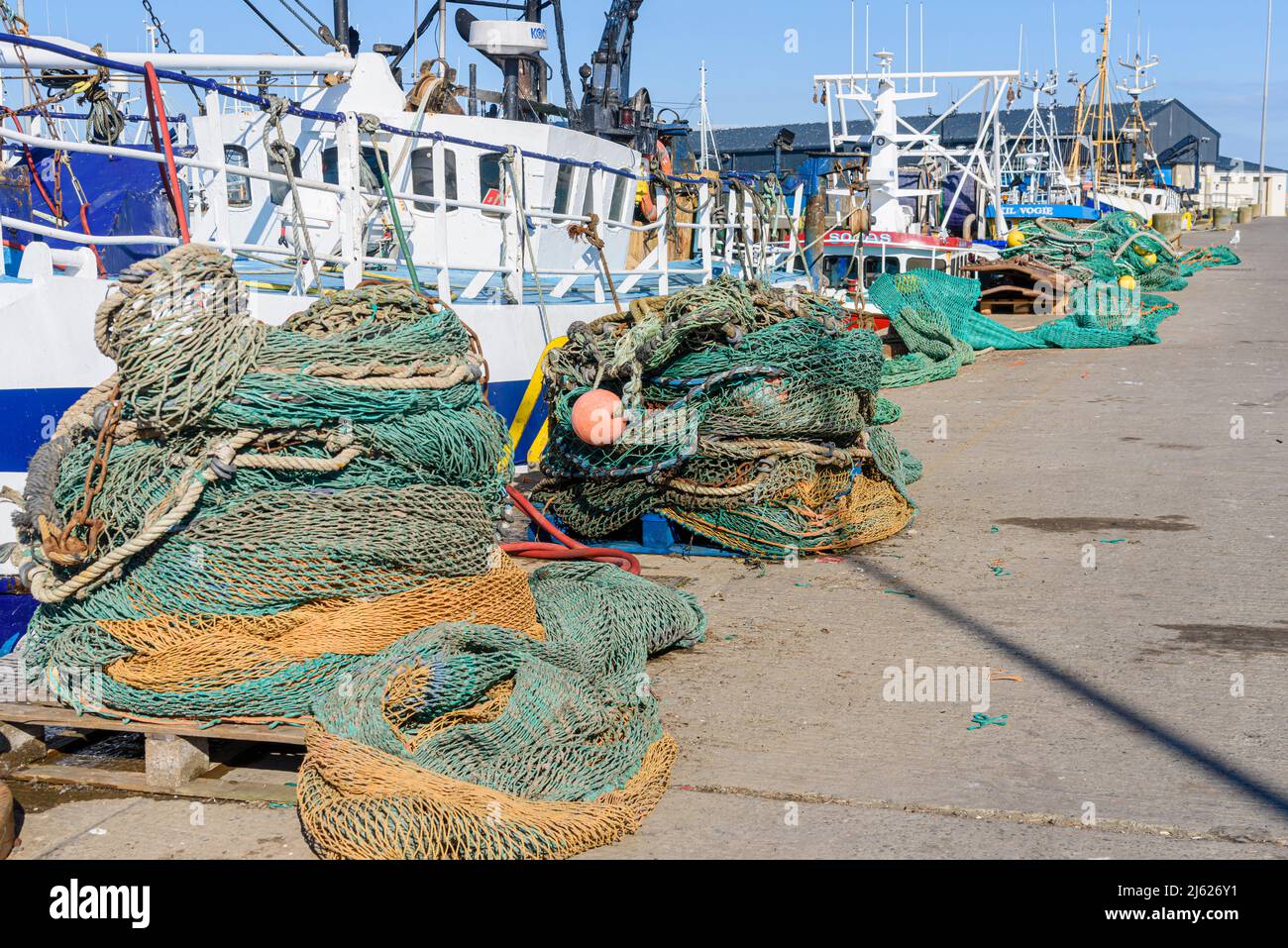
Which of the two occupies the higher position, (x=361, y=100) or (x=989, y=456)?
(x=361, y=100)

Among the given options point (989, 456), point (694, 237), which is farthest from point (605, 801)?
point (694, 237)

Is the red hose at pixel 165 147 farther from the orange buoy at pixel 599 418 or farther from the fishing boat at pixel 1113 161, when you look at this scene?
the fishing boat at pixel 1113 161

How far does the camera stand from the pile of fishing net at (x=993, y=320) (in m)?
14.8

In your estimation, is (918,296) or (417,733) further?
(918,296)

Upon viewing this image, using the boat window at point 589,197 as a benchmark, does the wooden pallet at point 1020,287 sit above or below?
below

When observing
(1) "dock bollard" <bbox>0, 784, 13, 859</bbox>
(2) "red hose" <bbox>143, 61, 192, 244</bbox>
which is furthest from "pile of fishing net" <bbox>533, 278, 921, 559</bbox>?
(1) "dock bollard" <bbox>0, 784, 13, 859</bbox>

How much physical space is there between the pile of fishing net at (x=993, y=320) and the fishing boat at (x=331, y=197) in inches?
96.6

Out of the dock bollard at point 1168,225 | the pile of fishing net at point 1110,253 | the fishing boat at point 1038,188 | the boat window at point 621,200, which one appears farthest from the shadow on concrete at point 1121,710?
the dock bollard at point 1168,225

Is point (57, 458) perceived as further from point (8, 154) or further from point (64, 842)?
point (8, 154)

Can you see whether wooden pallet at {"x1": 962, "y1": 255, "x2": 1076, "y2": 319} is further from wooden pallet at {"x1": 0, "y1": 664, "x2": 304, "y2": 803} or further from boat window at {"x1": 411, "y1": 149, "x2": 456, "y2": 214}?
wooden pallet at {"x1": 0, "y1": 664, "x2": 304, "y2": 803}

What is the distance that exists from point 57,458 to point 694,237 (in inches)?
547

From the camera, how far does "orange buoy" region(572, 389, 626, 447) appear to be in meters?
6.43

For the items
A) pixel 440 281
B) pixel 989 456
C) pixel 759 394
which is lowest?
pixel 989 456

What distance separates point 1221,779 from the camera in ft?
12.3
